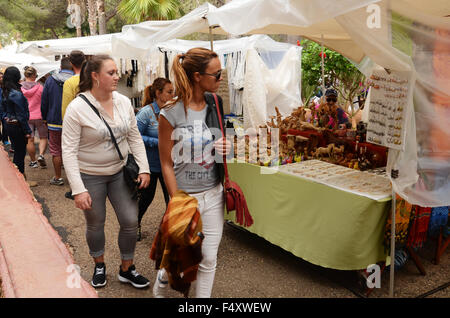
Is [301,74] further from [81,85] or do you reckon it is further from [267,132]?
[81,85]

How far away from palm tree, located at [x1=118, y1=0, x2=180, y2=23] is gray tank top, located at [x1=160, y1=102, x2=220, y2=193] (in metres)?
13.3

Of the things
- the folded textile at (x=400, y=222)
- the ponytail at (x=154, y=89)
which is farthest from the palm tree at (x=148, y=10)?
the folded textile at (x=400, y=222)

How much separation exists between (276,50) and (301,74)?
0.96m

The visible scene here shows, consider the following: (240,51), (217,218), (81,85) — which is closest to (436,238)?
(217,218)

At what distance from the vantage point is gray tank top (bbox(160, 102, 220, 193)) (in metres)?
2.21

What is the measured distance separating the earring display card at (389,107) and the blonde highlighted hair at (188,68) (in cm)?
142

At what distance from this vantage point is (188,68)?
221 centimetres

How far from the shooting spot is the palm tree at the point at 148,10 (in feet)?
47.0

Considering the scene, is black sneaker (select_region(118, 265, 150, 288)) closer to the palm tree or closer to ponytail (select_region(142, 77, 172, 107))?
ponytail (select_region(142, 77, 172, 107))

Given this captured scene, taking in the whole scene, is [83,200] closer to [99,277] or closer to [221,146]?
[99,277]

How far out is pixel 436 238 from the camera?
3.69m

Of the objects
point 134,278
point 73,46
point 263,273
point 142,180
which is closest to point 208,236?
point 142,180

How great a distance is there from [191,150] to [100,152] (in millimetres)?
847

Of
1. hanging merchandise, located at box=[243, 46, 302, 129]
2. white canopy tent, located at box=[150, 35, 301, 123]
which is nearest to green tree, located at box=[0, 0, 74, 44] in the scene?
white canopy tent, located at box=[150, 35, 301, 123]
